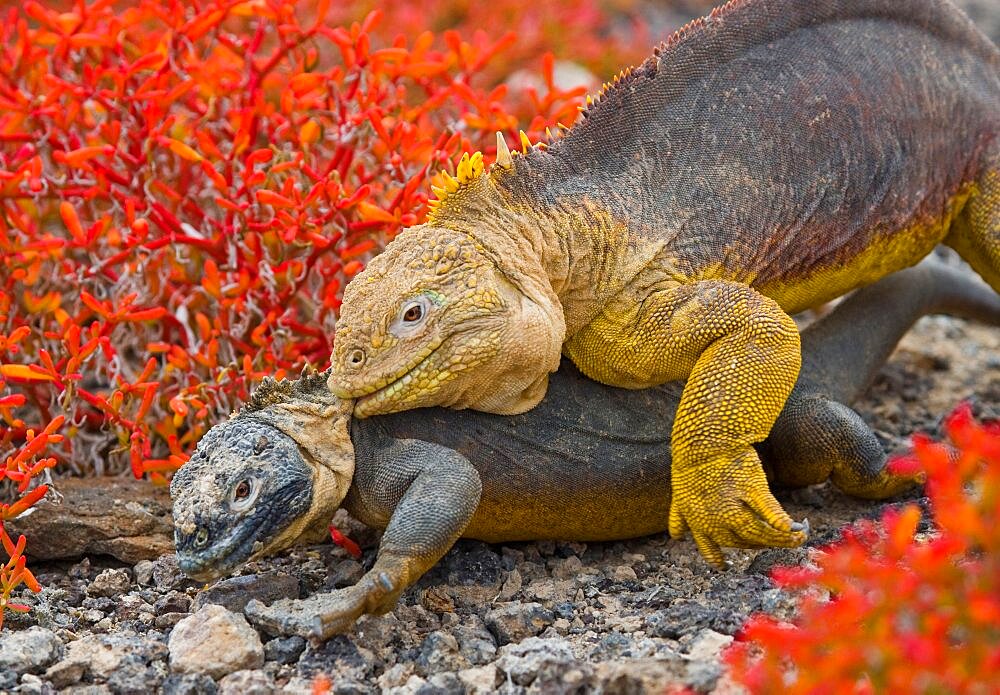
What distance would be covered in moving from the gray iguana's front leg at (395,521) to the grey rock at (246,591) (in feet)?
0.34

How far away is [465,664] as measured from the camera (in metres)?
3.29

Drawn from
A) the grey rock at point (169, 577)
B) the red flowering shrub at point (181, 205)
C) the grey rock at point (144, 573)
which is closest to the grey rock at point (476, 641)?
the grey rock at point (169, 577)

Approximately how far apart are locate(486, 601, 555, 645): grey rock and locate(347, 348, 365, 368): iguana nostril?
2.60ft

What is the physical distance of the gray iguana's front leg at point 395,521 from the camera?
3.27 m

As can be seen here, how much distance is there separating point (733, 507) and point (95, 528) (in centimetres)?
203

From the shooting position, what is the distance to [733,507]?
11.5 ft

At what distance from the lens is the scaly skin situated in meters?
3.38

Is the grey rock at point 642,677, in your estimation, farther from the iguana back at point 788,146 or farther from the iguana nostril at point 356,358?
the iguana back at point 788,146

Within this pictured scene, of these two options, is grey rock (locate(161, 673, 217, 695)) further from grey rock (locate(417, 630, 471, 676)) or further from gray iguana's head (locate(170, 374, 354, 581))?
grey rock (locate(417, 630, 471, 676))

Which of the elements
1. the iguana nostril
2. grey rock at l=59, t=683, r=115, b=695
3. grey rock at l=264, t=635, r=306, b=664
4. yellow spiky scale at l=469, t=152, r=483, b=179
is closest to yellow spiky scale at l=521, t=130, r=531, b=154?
yellow spiky scale at l=469, t=152, r=483, b=179

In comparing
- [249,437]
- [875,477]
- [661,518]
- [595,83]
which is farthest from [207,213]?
[595,83]

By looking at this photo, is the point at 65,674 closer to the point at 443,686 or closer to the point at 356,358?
the point at 443,686

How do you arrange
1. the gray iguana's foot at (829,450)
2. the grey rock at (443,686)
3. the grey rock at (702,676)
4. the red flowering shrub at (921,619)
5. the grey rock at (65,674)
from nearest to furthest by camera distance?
the red flowering shrub at (921,619)
the grey rock at (702,676)
the grey rock at (443,686)
the grey rock at (65,674)
the gray iguana's foot at (829,450)

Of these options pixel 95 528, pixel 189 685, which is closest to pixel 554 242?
pixel 189 685
